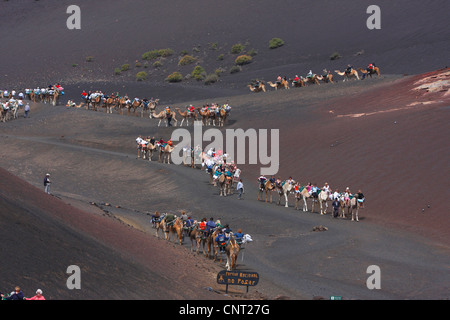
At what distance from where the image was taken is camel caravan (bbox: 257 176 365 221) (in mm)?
36531

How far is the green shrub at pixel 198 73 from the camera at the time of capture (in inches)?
3296

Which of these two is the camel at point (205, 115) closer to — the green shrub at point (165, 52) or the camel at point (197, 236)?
the camel at point (197, 236)

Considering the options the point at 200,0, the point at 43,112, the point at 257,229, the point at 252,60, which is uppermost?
the point at 200,0

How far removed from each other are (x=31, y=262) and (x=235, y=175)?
2297cm

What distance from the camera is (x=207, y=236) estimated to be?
31.0 m

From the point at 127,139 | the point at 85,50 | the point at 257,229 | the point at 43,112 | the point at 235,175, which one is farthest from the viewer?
the point at 85,50

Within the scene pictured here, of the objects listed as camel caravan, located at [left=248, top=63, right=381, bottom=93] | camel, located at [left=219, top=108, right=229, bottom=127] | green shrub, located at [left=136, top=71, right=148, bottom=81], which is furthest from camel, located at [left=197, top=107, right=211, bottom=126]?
green shrub, located at [left=136, top=71, right=148, bottom=81]

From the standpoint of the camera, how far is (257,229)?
3544 centimetres

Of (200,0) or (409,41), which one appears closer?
(409,41)

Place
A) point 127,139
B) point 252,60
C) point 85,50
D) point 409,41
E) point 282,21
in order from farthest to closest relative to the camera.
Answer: point 85,50, point 282,21, point 252,60, point 409,41, point 127,139

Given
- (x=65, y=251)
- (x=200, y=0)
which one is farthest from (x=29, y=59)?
(x=65, y=251)

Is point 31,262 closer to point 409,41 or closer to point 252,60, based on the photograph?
point 409,41

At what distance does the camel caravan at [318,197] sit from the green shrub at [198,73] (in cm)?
4258

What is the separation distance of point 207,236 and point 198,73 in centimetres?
5530
